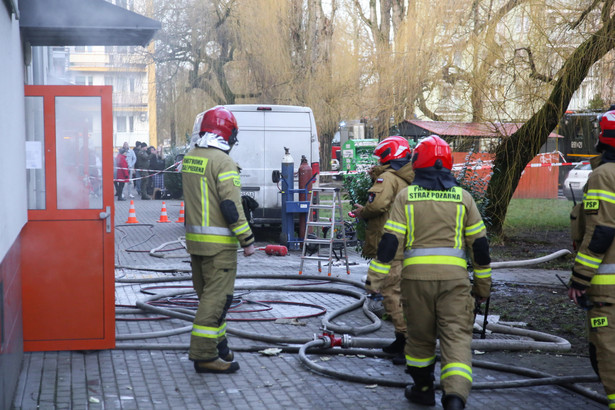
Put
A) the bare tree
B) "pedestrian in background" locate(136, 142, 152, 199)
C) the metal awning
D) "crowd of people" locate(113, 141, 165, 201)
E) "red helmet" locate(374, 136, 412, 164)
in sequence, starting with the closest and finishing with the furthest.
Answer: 1. the metal awning
2. "red helmet" locate(374, 136, 412, 164)
3. "crowd of people" locate(113, 141, 165, 201)
4. the bare tree
5. "pedestrian in background" locate(136, 142, 152, 199)

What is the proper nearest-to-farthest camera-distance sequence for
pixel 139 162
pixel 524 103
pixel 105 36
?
1. pixel 105 36
2. pixel 524 103
3. pixel 139 162

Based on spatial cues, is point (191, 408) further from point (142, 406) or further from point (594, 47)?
point (594, 47)

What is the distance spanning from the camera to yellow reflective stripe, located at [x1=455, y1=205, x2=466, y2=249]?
4.61m

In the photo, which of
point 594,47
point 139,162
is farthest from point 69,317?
point 139,162

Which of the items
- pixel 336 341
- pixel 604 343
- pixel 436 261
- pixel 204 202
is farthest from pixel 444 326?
pixel 204 202

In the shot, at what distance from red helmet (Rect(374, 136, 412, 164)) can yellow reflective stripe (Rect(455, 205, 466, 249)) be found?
6.75 feet

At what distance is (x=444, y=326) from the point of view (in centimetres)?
451

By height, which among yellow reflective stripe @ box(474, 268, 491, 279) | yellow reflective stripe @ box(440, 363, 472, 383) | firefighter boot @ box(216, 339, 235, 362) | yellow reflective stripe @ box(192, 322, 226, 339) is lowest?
firefighter boot @ box(216, 339, 235, 362)

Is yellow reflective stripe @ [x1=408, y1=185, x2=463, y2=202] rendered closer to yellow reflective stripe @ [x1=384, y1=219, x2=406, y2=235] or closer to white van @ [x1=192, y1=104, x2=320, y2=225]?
yellow reflective stripe @ [x1=384, y1=219, x2=406, y2=235]

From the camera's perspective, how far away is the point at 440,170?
15.5 feet

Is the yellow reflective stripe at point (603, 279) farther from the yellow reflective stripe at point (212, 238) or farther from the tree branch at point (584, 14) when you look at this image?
the tree branch at point (584, 14)

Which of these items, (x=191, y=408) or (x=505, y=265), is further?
(x=505, y=265)

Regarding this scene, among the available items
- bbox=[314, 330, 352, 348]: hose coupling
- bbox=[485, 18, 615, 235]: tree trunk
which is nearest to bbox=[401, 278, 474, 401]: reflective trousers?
bbox=[314, 330, 352, 348]: hose coupling

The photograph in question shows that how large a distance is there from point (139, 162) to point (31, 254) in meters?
22.0
